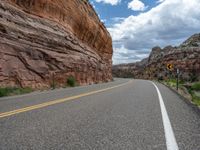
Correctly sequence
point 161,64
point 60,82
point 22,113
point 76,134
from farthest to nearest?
1. point 161,64
2. point 60,82
3. point 22,113
4. point 76,134

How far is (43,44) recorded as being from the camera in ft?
85.5

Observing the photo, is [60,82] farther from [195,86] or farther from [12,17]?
[195,86]

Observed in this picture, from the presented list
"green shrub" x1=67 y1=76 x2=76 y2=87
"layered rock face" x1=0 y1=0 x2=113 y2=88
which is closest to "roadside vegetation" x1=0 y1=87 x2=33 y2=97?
"layered rock face" x1=0 y1=0 x2=113 y2=88

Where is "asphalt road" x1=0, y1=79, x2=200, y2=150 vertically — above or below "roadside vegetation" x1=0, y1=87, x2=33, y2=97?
below

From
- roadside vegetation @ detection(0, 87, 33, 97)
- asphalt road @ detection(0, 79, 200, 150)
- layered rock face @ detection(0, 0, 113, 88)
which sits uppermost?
layered rock face @ detection(0, 0, 113, 88)

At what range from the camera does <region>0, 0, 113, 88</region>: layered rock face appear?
70.5 ft

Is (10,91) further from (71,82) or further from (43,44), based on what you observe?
(71,82)

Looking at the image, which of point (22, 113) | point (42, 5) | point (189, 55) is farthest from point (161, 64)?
point (22, 113)

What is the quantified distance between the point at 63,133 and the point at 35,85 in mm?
18012

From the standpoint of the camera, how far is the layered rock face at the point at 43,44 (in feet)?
70.5

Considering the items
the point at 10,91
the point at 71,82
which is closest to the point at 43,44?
the point at 71,82

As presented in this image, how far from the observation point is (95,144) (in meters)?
5.20

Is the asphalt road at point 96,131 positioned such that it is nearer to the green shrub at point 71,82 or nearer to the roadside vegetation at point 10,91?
the roadside vegetation at point 10,91

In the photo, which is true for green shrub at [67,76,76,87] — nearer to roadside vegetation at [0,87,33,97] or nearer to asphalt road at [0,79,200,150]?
roadside vegetation at [0,87,33,97]
